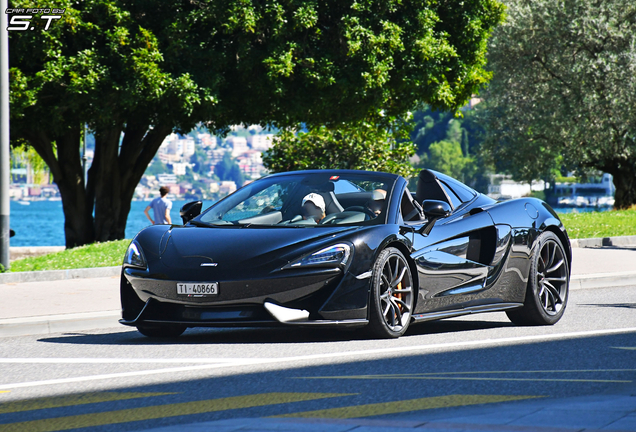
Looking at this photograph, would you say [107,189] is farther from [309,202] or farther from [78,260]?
[309,202]

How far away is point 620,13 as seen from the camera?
34.6 m

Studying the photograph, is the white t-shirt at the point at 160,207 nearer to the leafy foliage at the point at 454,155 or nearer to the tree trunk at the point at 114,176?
the tree trunk at the point at 114,176

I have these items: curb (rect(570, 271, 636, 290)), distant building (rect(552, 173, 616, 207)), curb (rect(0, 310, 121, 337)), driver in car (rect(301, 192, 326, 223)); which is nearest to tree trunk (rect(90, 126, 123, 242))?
curb (rect(570, 271, 636, 290))

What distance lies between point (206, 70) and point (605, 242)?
9.37m

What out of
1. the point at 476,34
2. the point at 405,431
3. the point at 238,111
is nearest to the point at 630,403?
the point at 405,431

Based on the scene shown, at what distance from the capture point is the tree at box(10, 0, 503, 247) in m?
19.6

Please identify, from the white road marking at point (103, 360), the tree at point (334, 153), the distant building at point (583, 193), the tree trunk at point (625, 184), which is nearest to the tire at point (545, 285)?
the white road marking at point (103, 360)

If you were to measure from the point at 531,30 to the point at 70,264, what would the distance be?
976 inches

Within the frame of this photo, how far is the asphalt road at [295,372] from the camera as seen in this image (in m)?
4.89

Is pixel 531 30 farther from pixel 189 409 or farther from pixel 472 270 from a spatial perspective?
pixel 189 409

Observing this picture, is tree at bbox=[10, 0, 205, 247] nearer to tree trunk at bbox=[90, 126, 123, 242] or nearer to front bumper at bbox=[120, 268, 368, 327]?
tree trunk at bbox=[90, 126, 123, 242]

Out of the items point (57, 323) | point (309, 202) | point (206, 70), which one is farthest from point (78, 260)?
point (309, 202)

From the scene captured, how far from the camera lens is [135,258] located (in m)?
7.60

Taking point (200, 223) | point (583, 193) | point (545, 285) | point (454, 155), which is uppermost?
point (454, 155)
